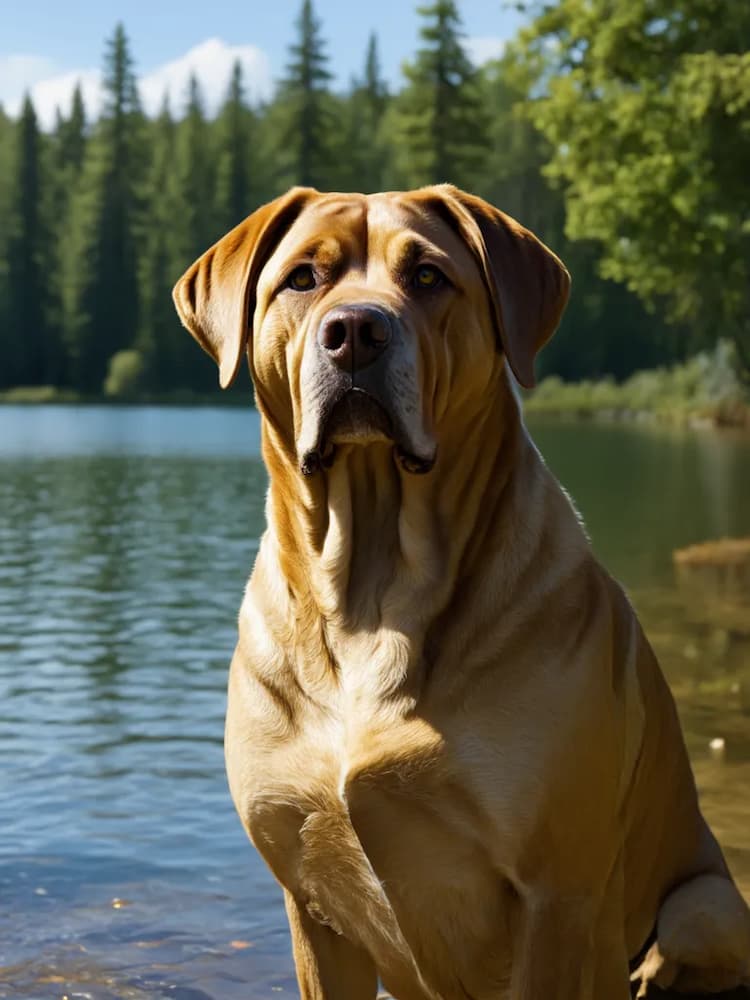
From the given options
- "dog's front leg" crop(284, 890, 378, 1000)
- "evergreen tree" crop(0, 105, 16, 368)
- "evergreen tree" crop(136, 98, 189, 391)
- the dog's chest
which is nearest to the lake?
"dog's front leg" crop(284, 890, 378, 1000)

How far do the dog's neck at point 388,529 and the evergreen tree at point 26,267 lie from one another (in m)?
74.3

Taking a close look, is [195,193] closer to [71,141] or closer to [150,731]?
[71,141]

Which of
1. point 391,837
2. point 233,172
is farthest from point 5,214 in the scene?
point 391,837

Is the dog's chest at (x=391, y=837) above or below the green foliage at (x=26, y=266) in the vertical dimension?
below

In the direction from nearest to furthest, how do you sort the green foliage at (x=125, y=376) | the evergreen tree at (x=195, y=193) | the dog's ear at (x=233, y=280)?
the dog's ear at (x=233, y=280) → the green foliage at (x=125, y=376) → the evergreen tree at (x=195, y=193)

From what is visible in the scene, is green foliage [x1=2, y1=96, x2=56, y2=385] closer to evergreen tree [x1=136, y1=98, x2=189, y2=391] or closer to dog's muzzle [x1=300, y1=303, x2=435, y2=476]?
evergreen tree [x1=136, y1=98, x2=189, y2=391]

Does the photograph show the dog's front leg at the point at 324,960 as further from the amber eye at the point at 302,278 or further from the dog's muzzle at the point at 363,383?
the amber eye at the point at 302,278

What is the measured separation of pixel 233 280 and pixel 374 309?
0.50 m

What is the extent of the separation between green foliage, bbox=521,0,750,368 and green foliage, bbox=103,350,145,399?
2027 inches

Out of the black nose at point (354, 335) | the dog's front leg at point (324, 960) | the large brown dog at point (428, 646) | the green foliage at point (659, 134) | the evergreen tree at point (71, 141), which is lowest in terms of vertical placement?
the dog's front leg at point (324, 960)

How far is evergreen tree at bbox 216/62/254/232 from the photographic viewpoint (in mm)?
75812

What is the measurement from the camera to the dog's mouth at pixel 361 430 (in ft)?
10.3

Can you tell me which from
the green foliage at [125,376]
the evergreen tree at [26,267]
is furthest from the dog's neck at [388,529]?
the evergreen tree at [26,267]

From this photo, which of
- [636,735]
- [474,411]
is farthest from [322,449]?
[636,735]
